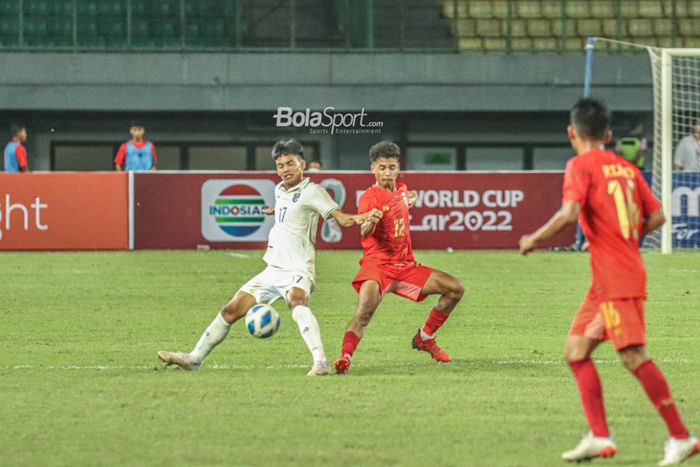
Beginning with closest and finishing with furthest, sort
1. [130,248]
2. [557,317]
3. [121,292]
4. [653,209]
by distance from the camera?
[653,209]
[557,317]
[121,292]
[130,248]

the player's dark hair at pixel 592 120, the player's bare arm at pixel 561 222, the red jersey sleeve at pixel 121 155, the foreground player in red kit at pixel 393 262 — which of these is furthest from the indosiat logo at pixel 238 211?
the player's bare arm at pixel 561 222

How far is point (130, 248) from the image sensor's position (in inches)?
923

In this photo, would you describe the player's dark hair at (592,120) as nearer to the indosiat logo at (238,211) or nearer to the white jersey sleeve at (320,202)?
the white jersey sleeve at (320,202)

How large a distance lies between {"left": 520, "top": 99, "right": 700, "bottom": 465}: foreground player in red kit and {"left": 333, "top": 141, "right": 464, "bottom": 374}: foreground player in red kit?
11.7 ft

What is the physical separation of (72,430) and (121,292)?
884cm

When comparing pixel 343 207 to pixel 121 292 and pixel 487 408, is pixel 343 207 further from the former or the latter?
pixel 487 408

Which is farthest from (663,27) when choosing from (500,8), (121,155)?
(121,155)

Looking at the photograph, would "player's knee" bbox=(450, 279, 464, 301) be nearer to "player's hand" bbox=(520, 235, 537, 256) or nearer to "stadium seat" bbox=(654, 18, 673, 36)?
"player's hand" bbox=(520, 235, 537, 256)

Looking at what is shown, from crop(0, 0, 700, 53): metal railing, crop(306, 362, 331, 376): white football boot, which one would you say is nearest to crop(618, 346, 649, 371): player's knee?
crop(306, 362, 331, 376): white football boot

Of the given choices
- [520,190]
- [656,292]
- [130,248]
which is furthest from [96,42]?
[656,292]

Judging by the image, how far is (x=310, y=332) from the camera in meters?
9.29

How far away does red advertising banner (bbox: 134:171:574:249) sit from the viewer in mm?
23312

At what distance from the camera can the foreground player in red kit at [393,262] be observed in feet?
32.9

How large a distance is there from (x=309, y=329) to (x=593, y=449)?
333cm
